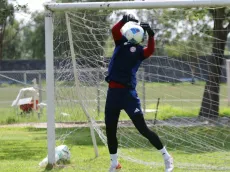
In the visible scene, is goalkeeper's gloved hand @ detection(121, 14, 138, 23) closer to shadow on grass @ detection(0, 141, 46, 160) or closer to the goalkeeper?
the goalkeeper

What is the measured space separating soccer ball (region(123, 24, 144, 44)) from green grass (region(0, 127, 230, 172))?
84.4 inches

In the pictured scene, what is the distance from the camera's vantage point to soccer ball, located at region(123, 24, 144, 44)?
23.7ft

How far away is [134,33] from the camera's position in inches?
285

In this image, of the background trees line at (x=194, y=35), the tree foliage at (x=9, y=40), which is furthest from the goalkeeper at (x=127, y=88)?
the tree foliage at (x=9, y=40)

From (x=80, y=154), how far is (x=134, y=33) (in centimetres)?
386

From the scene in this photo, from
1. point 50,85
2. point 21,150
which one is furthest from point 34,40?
point 50,85

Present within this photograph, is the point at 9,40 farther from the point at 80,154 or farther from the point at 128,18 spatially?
the point at 128,18

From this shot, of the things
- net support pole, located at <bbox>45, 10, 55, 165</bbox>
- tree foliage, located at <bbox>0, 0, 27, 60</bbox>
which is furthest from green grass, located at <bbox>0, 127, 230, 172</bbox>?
tree foliage, located at <bbox>0, 0, 27, 60</bbox>

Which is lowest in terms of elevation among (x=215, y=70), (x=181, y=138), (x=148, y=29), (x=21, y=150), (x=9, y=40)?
(x=9, y=40)

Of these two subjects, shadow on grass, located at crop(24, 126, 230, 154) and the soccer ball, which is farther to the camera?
shadow on grass, located at crop(24, 126, 230, 154)

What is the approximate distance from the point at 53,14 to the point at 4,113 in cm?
1156

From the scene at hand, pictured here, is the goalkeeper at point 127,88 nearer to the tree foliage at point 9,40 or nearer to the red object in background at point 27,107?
the red object in background at point 27,107

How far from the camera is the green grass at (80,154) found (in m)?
8.55

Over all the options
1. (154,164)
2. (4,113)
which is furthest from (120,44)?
(4,113)
